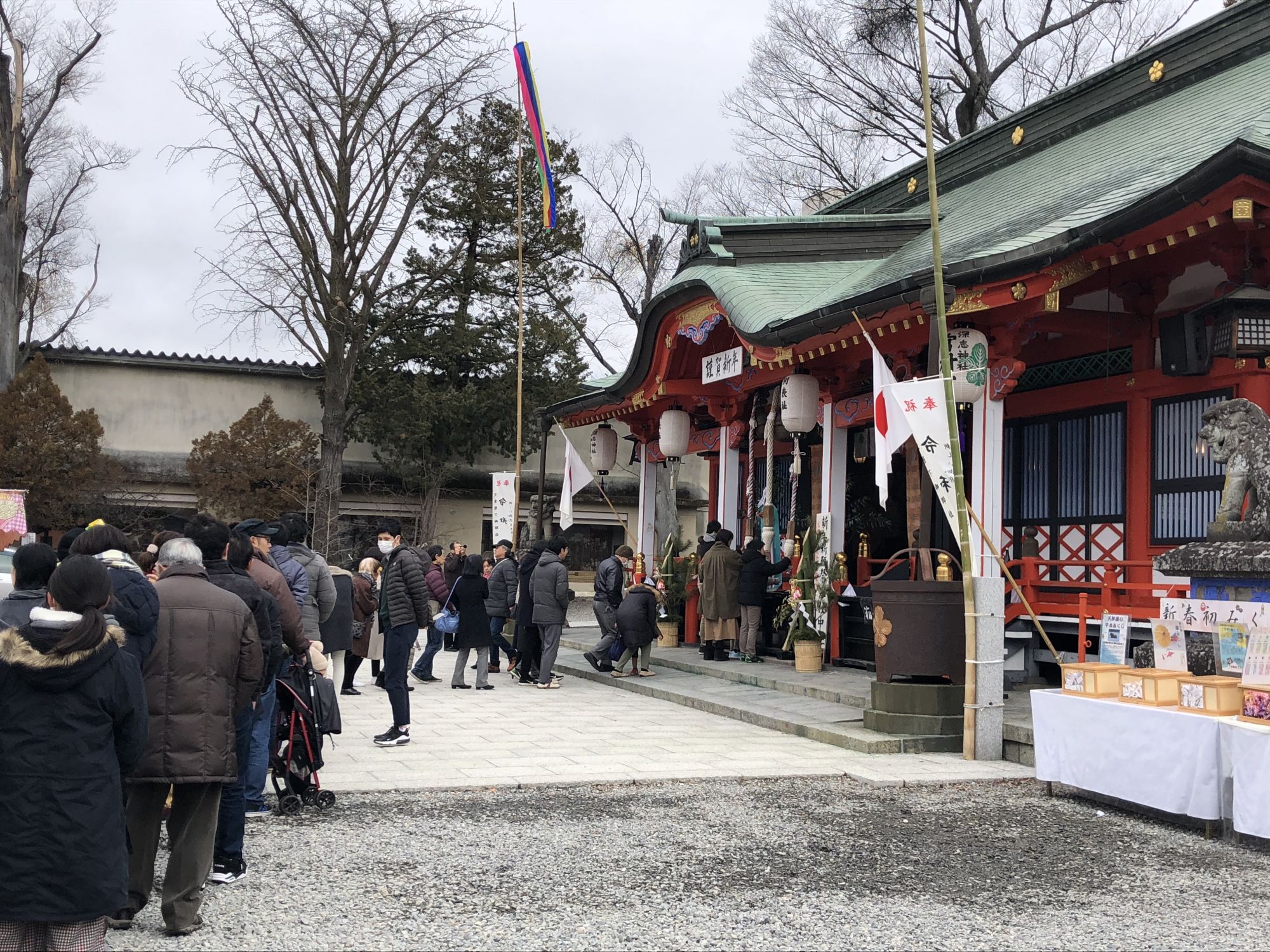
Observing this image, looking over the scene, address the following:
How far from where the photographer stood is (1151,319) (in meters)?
11.0

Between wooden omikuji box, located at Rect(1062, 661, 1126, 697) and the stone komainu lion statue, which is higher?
the stone komainu lion statue

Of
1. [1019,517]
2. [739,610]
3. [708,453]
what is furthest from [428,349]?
[1019,517]

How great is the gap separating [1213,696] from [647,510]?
40.0 feet

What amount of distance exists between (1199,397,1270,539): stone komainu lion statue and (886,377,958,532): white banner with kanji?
1760 mm

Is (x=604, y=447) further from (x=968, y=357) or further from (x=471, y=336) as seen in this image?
(x=968, y=357)

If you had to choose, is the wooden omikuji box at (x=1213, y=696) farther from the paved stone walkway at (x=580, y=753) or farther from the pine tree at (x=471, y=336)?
the pine tree at (x=471, y=336)

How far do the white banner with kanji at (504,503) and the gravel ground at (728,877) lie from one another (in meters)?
10.5

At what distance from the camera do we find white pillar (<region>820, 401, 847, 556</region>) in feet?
43.9

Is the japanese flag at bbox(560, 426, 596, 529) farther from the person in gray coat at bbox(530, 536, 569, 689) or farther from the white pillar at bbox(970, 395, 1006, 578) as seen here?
the white pillar at bbox(970, 395, 1006, 578)

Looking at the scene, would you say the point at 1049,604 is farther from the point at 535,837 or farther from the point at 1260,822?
the point at 535,837

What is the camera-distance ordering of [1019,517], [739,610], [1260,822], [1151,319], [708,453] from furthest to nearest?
[708,453]
[739,610]
[1019,517]
[1151,319]
[1260,822]

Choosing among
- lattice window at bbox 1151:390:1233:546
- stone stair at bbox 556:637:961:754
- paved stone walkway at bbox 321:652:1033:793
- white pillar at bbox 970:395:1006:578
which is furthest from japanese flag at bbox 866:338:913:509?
lattice window at bbox 1151:390:1233:546

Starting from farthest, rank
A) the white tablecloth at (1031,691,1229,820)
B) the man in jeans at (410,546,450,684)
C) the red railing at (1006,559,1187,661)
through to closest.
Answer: the man in jeans at (410,546,450,684)
the red railing at (1006,559,1187,661)
the white tablecloth at (1031,691,1229,820)

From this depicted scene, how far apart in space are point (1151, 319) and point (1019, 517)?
2699 mm
